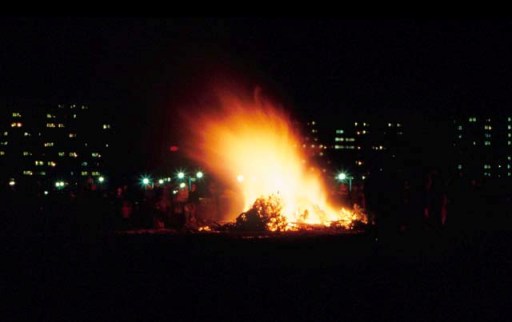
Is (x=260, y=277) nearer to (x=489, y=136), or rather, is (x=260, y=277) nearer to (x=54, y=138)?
(x=54, y=138)

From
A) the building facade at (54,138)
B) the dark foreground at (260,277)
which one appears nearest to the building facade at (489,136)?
the building facade at (54,138)

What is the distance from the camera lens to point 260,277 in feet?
27.5

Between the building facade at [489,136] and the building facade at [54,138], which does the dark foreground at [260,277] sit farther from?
the building facade at [489,136]

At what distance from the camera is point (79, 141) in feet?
336

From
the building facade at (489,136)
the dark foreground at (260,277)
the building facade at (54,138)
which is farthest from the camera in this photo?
the building facade at (489,136)

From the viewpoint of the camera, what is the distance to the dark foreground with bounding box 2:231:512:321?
6.71 m

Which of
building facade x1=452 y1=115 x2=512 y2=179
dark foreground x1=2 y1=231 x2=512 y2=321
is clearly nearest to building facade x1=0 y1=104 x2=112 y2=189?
building facade x1=452 y1=115 x2=512 y2=179

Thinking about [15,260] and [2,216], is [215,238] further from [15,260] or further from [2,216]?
[2,216]

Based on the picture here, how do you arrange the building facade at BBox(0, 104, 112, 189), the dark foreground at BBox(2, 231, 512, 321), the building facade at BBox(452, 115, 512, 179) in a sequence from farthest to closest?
the building facade at BBox(452, 115, 512, 179) → the building facade at BBox(0, 104, 112, 189) → the dark foreground at BBox(2, 231, 512, 321)

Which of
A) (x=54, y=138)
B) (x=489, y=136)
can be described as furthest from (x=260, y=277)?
(x=489, y=136)

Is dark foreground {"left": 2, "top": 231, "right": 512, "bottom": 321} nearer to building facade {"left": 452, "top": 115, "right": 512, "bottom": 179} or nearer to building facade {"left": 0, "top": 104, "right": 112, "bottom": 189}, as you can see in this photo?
building facade {"left": 0, "top": 104, "right": 112, "bottom": 189}

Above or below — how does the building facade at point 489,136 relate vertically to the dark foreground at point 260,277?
above

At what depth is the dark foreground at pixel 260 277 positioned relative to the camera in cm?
671

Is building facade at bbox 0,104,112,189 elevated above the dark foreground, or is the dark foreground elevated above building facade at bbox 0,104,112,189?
building facade at bbox 0,104,112,189
